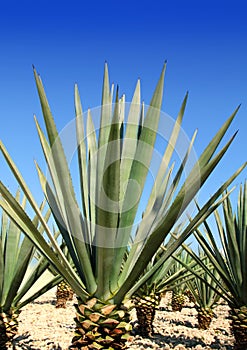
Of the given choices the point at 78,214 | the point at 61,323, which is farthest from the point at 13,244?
the point at 61,323

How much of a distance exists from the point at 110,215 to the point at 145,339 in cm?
358

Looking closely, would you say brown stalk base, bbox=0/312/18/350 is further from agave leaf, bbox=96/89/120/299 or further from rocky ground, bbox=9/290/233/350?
agave leaf, bbox=96/89/120/299

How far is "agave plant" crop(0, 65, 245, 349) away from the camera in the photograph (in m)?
1.55

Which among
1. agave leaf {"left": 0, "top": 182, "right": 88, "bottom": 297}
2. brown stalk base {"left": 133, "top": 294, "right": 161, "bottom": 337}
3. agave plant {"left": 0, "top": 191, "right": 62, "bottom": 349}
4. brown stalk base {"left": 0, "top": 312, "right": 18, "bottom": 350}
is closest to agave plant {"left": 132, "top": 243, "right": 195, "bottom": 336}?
brown stalk base {"left": 133, "top": 294, "right": 161, "bottom": 337}

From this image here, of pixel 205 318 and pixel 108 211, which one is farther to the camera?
pixel 205 318

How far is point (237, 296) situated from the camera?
3.24m

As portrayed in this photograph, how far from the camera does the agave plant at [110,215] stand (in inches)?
61.2

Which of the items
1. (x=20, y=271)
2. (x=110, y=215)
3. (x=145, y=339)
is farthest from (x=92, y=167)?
(x=145, y=339)

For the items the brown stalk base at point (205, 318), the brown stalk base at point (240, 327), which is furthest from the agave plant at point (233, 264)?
the brown stalk base at point (205, 318)

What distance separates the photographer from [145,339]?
4625 millimetres

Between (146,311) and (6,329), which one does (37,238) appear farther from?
(146,311)

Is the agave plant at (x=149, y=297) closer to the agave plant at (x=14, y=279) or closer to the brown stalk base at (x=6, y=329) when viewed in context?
the agave plant at (x=14, y=279)

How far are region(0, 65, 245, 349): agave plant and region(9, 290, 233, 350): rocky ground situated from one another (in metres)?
1.82

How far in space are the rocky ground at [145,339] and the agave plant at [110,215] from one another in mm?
1819
